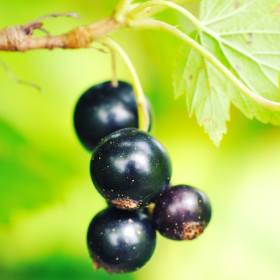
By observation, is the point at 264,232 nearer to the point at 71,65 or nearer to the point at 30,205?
the point at 30,205

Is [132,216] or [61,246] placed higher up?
[132,216]

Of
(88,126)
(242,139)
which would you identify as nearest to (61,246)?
(88,126)

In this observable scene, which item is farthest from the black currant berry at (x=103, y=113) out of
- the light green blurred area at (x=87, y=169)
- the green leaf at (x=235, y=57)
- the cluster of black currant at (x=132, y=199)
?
the light green blurred area at (x=87, y=169)

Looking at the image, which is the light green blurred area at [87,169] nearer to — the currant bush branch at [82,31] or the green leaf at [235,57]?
the currant bush branch at [82,31]

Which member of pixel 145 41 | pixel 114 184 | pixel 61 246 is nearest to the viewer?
pixel 114 184

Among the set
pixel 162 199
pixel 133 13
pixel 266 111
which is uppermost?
pixel 133 13

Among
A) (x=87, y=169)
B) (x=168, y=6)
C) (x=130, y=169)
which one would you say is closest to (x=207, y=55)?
(x=168, y=6)

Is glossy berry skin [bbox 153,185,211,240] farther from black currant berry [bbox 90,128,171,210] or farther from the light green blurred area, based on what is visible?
the light green blurred area
